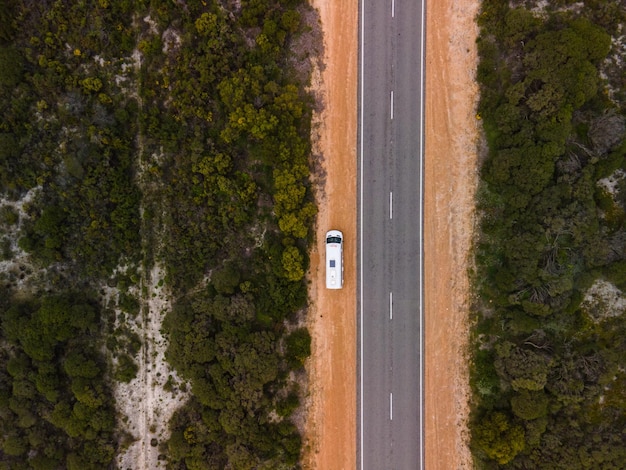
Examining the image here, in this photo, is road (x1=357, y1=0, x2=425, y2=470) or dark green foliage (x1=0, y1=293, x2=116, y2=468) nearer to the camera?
dark green foliage (x1=0, y1=293, x2=116, y2=468)

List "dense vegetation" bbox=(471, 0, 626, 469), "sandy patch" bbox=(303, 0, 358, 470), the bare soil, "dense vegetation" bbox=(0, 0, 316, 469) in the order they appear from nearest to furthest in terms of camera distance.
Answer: "dense vegetation" bbox=(471, 0, 626, 469), "dense vegetation" bbox=(0, 0, 316, 469), the bare soil, "sandy patch" bbox=(303, 0, 358, 470)

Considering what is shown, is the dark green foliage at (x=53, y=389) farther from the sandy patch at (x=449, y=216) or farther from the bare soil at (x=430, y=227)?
the sandy patch at (x=449, y=216)

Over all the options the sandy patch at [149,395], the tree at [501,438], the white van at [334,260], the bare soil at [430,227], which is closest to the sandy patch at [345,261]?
the bare soil at [430,227]

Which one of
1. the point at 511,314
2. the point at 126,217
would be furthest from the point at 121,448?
the point at 511,314

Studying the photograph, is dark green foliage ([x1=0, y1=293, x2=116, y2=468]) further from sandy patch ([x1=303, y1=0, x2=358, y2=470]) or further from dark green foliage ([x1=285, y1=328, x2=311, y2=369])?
sandy patch ([x1=303, y1=0, x2=358, y2=470])

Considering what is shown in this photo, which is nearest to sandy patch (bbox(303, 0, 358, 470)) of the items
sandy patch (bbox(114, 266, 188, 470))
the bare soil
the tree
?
the bare soil
